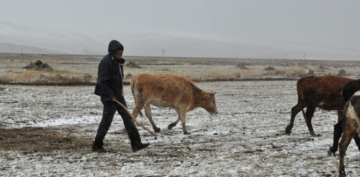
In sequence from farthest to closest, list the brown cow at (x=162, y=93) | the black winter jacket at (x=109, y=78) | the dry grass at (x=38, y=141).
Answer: the brown cow at (x=162, y=93) → the dry grass at (x=38, y=141) → the black winter jacket at (x=109, y=78)

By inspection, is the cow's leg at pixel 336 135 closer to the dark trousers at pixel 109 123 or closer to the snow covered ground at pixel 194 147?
the snow covered ground at pixel 194 147

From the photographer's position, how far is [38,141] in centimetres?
1030

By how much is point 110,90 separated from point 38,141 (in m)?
2.49

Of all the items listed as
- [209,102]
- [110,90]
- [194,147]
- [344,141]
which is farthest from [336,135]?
[209,102]

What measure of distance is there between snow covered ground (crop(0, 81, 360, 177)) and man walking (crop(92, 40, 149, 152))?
33cm

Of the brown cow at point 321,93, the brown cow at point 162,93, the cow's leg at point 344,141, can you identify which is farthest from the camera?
the brown cow at point 162,93

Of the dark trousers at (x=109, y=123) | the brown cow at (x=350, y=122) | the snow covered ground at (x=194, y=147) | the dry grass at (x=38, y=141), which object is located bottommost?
the dry grass at (x=38, y=141)

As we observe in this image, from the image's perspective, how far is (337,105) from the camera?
1123cm

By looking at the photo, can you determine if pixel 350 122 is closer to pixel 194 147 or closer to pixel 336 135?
pixel 336 135

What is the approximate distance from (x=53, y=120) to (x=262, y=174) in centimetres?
784

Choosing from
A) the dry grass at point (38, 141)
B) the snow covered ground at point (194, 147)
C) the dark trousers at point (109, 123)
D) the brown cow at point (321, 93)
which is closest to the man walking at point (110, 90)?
the dark trousers at point (109, 123)

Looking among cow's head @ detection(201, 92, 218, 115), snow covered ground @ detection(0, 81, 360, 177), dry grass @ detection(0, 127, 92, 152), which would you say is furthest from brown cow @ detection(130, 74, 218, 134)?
dry grass @ detection(0, 127, 92, 152)

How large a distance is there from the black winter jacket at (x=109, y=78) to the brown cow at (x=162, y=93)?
2.20 m

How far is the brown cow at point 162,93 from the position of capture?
11516mm
